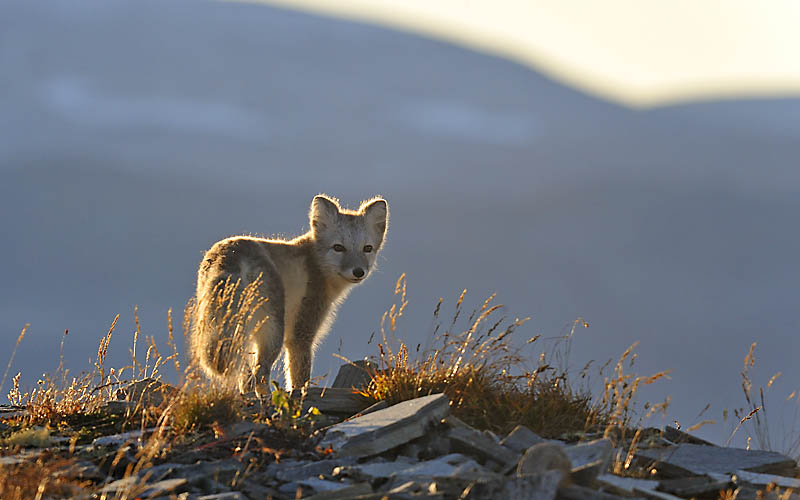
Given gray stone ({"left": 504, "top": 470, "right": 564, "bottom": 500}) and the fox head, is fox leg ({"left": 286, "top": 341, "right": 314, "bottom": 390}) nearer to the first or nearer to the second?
the fox head

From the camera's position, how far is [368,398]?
8344mm

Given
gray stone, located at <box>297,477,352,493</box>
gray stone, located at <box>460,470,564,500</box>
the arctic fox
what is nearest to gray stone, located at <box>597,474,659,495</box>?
gray stone, located at <box>460,470,564,500</box>

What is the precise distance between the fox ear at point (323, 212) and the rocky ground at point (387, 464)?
368 cm

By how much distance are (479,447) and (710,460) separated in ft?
7.97

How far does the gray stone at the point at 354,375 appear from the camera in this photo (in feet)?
30.2

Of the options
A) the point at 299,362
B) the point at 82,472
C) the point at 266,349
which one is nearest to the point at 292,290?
the point at 299,362

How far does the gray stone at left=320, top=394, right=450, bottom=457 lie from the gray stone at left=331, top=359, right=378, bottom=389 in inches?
76.0

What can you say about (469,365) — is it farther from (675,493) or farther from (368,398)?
(675,493)

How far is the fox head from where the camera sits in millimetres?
10844

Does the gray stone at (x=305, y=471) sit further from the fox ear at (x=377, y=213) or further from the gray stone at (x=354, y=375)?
the fox ear at (x=377, y=213)

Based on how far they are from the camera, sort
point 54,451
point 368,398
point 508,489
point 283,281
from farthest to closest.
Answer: point 283,281 → point 368,398 → point 54,451 → point 508,489

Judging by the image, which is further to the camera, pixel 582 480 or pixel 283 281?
pixel 283 281

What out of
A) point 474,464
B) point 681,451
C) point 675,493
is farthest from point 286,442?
point 681,451

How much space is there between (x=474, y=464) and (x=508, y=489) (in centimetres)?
89
